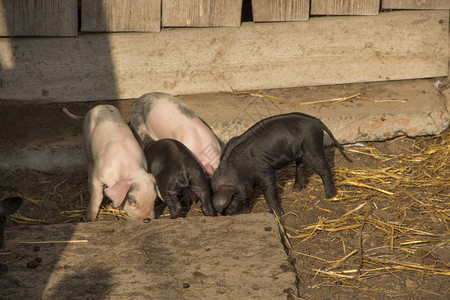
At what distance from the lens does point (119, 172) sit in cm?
534

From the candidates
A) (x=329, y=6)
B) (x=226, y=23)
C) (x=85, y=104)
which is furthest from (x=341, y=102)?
(x=85, y=104)

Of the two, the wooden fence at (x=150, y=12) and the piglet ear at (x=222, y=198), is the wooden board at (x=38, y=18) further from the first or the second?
the piglet ear at (x=222, y=198)

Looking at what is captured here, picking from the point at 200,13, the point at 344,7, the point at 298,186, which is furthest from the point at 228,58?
the point at 298,186

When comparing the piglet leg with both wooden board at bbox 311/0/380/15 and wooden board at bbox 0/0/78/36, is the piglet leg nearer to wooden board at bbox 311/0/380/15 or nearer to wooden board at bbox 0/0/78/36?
wooden board at bbox 311/0/380/15

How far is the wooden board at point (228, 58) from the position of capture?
6414 millimetres

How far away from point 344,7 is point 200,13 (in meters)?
1.57

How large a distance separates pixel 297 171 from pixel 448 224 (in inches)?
55.6

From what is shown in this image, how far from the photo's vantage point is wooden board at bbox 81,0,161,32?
634cm

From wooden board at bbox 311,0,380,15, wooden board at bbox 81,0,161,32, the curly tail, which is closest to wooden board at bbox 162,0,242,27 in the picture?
wooden board at bbox 81,0,161,32

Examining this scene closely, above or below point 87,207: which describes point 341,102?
above

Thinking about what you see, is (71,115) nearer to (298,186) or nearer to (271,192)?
(271,192)

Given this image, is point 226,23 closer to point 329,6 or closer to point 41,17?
point 329,6

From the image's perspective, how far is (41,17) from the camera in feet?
20.5

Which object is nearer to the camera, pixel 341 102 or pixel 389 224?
pixel 389 224
